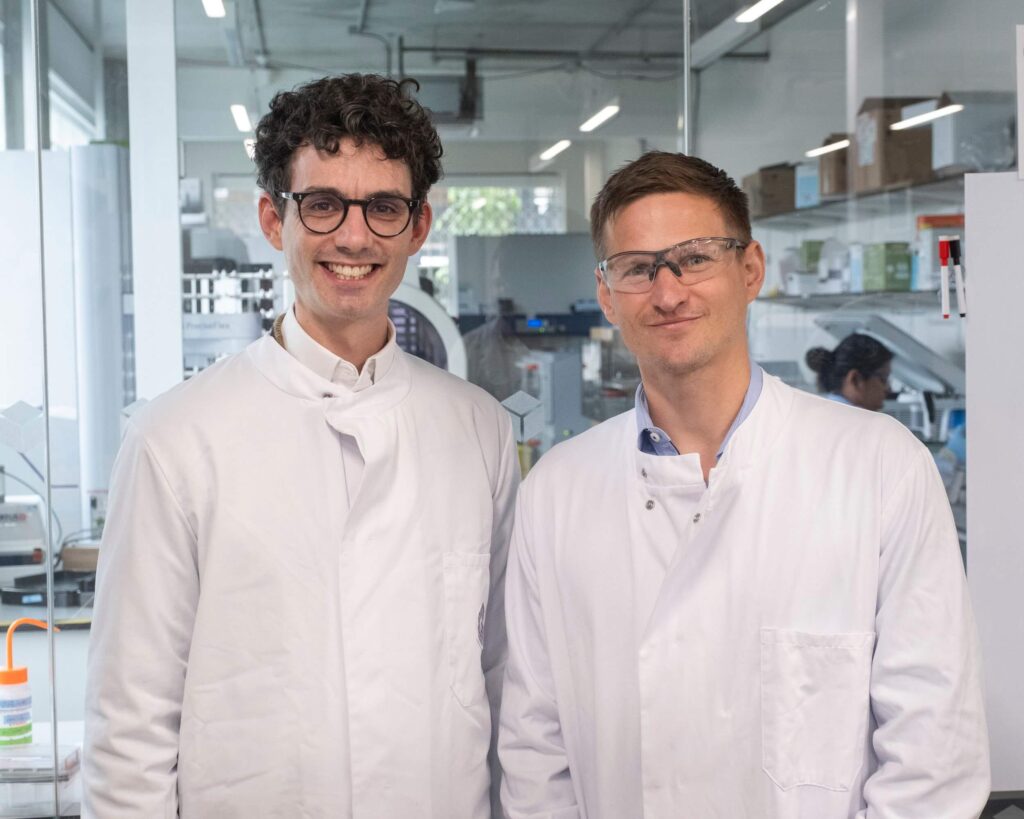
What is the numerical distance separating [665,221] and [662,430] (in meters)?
0.31

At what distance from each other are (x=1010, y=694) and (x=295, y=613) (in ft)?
6.55

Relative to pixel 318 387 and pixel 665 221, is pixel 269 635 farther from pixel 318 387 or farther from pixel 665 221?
pixel 665 221

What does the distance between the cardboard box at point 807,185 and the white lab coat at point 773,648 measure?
1566 mm

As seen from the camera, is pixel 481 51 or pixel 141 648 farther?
pixel 481 51

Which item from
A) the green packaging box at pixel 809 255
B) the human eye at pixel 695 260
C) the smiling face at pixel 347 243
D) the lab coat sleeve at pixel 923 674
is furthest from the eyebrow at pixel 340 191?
the green packaging box at pixel 809 255

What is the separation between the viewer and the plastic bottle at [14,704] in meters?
2.86

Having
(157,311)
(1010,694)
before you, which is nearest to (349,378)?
(157,311)

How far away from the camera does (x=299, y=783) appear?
69.1 inches

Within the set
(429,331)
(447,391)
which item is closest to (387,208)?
(447,391)

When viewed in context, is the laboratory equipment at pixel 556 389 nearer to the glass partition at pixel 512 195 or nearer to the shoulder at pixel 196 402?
the glass partition at pixel 512 195

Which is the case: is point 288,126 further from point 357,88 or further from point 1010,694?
point 1010,694

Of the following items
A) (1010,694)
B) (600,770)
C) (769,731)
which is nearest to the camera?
(769,731)

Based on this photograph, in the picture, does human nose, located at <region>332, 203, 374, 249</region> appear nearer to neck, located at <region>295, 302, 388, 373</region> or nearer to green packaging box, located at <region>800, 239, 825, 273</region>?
neck, located at <region>295, 302, 388, 373</region>

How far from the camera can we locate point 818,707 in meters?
1.63
